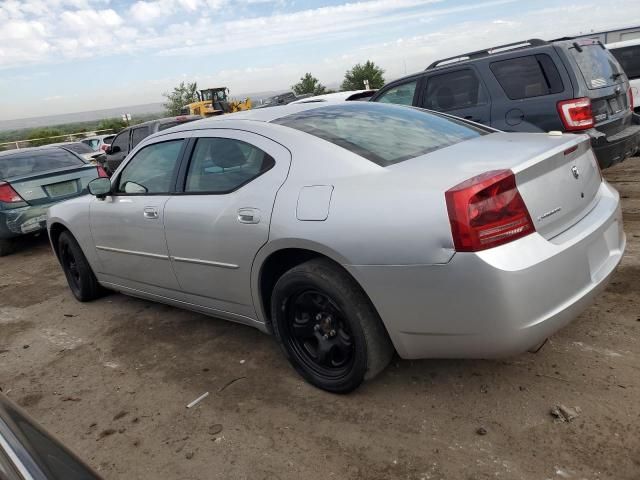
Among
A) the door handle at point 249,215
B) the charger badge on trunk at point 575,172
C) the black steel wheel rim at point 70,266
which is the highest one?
the charger badge on trunk at point 575,172

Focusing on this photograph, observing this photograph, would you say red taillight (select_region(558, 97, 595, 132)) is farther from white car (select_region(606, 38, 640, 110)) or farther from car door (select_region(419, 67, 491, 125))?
white car (select_region(606, 38, 640, 110))

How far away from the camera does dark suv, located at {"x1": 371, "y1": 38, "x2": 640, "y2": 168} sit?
5.35 m

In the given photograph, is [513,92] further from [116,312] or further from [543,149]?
[116,312]

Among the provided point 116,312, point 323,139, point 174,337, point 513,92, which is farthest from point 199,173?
point 513,92

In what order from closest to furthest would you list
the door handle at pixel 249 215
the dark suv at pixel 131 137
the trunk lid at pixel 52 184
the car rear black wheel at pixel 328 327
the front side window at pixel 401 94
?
the car rear black wheel at pixel 328 327, the door handle at pixel 249 215, the front side window at pixel 401 94, the trunk lid at pixel 52 184, the dark suv at pixel 131 137

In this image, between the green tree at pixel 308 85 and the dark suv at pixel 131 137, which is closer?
the dark suv at pixel 131 137

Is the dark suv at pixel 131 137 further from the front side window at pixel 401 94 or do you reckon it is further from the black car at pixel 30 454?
the black car at pixel 30 454

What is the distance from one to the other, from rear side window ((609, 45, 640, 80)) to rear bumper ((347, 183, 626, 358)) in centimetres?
745

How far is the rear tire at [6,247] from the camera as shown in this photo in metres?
7.85

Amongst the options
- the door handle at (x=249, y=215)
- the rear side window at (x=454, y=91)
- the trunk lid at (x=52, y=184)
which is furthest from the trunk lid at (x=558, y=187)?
the trunk lid at (x=52, y=184)

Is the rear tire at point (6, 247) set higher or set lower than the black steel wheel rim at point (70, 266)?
lower

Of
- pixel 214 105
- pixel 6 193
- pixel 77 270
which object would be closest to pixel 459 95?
pixel 77 270

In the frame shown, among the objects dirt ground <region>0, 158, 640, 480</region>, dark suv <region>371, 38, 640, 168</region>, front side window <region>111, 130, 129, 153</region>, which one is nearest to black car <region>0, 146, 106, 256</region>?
front side window <region>111, 130, 129, 153</region>

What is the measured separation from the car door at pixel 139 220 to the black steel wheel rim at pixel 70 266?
78 cm
